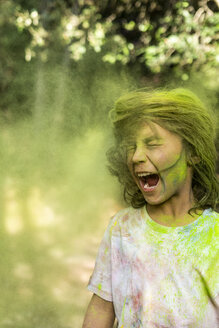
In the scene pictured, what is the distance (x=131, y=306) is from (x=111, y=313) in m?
0.13

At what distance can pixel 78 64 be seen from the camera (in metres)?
4.57

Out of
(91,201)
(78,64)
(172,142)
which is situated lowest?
(172,142)

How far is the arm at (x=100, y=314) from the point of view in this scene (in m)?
1.39

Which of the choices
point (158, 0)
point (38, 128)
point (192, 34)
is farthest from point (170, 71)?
point (38, 128)

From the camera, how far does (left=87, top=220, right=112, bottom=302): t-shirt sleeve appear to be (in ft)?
4.50

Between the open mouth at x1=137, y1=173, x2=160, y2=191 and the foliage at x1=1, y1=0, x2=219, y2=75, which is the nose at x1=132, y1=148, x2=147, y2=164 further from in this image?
the foliage at x1=1, y1=0, x2=219, y2=75

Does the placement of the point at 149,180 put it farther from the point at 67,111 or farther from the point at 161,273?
the point at 67,111

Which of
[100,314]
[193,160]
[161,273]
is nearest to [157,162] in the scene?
[193,160]

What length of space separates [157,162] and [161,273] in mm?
284

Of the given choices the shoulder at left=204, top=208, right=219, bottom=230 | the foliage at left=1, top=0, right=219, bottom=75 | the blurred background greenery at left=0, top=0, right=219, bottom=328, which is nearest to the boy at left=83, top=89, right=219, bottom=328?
the shoulder at left=204, top=208, right=219, bottom=230

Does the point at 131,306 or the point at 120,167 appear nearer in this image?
the point at 131,306

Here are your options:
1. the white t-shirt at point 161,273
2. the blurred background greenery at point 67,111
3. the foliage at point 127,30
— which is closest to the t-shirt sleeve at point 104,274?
the white t-shirt at point 161,273

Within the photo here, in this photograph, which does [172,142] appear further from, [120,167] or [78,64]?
[78,64]

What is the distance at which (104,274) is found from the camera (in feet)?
4.54
